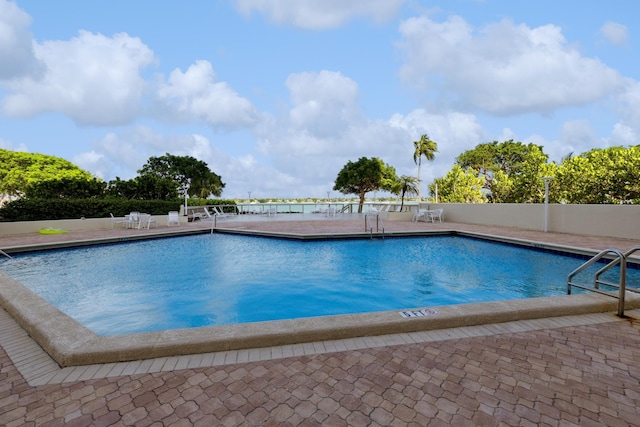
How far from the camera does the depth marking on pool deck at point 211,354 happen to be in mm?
2398

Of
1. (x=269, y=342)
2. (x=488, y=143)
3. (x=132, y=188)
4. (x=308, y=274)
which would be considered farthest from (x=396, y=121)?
(x=269, y=342)

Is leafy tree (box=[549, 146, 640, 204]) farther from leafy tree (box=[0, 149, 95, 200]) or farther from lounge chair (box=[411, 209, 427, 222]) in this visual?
leafy tree (box=[0, 149, 95, 200])

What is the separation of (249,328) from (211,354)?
368mm

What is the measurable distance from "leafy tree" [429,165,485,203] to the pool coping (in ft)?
99.4

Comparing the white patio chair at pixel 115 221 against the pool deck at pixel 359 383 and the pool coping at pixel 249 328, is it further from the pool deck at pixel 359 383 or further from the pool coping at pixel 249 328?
the pool deck at pixel 359 383

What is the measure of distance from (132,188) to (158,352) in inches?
627

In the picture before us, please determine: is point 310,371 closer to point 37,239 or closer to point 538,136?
point 37,239

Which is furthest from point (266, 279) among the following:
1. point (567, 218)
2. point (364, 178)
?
point (364, 178)

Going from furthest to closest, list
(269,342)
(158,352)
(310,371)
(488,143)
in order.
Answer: (488,143) → (269,342) → (158,352) → (310,371)

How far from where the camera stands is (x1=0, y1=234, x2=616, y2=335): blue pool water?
5082 millimetres

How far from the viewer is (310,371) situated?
2363 mm

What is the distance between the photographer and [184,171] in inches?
1313

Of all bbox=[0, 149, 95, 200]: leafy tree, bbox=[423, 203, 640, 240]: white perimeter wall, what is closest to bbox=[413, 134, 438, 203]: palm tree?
bbox=[423, 203, 640, 240]: white perimeter wall

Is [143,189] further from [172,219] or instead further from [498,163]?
[498,163]
